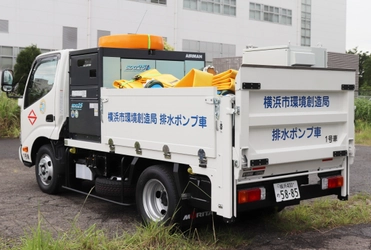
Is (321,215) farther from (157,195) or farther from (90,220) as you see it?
(90,220)

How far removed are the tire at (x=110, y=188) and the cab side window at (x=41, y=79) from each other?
1.98 metres

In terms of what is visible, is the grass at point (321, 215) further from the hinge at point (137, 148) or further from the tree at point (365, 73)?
the tree at point (365, 73)

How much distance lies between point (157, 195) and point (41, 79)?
3426 mm

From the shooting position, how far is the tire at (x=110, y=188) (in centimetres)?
663

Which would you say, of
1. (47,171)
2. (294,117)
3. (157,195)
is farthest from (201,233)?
(47,171)

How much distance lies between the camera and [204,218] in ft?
19.4

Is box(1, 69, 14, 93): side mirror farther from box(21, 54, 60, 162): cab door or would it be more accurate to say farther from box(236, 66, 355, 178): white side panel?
box(236, 66, 355, 178): white side panel

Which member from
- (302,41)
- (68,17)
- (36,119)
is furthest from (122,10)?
(36,119)

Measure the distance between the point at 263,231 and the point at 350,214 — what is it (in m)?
1.43

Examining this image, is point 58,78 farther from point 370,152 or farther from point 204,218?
point 370,152

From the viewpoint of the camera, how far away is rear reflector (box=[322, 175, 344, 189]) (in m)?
6.01

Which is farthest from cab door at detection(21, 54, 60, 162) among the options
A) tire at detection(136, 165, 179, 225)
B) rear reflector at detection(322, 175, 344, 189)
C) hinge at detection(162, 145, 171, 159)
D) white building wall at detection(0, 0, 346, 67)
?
white building wall at detection(0, 0, 346, 67)

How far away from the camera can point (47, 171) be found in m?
8.25

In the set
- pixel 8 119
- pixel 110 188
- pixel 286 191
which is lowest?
pixel 110 188
